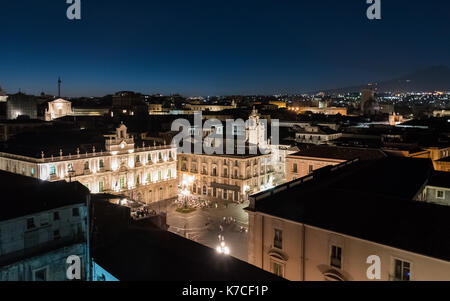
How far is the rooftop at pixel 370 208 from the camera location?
19.0 m

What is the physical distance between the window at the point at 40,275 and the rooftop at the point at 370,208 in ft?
48.6

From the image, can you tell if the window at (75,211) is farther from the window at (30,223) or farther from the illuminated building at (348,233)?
the illuminated building at (348,233)

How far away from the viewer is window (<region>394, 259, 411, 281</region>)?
60.7 feet

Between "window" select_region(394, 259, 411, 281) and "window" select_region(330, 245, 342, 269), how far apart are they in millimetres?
3016

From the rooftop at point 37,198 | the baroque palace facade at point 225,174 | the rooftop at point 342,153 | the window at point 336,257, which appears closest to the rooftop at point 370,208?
the window at point 336,257

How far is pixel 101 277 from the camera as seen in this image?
973 inches

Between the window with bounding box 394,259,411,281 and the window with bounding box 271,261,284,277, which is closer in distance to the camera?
the window with bounding box 394,259,411,281

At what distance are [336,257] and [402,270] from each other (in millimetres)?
3557

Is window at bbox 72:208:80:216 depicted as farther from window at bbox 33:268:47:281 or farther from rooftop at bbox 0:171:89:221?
window at bbox 33:268:47:281

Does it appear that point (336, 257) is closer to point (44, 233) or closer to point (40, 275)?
point (44, 233)

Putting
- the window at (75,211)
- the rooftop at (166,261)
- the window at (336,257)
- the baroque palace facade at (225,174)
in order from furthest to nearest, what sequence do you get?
the baroque palace facade at (225,174) < the window at (75,211) < the window at (336,257) < the rooftop at (166,261)

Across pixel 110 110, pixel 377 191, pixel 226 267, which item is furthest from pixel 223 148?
pixel 110 110

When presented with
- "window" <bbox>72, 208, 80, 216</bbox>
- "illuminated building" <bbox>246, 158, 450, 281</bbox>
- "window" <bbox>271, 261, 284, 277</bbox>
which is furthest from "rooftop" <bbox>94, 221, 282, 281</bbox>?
"window" <bbox>72, 208, 80, 216</bbox>
